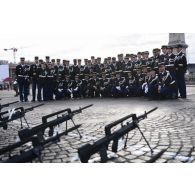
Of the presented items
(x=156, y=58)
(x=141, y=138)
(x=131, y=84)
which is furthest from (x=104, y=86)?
(x=141, y=138)

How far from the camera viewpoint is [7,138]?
263 inches

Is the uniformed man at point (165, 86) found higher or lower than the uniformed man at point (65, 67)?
lower

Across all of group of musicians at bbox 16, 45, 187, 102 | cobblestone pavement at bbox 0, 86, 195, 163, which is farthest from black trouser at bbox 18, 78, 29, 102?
cobblestone pavement at bbox 0, 86, 195, 163

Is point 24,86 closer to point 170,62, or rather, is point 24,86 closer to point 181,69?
point 170,62

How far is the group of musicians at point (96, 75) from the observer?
13975 mm

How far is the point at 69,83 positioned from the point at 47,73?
50.7 inches

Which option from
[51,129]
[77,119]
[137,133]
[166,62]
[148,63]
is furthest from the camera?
[148,63]

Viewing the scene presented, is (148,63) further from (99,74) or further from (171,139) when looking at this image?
(171,139)

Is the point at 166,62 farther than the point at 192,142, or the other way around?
the point at 166,62

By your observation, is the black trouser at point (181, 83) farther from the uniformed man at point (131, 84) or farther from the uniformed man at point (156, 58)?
the uniformed man at point (131, 84)

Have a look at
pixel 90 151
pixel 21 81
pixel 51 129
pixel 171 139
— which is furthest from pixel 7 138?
pixel 21 81

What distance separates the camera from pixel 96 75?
1648 centimetres

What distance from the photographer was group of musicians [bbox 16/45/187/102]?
13975 mm

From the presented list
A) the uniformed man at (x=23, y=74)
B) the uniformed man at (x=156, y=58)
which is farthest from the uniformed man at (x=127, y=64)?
the uniformed man at (x=23, y=74)
